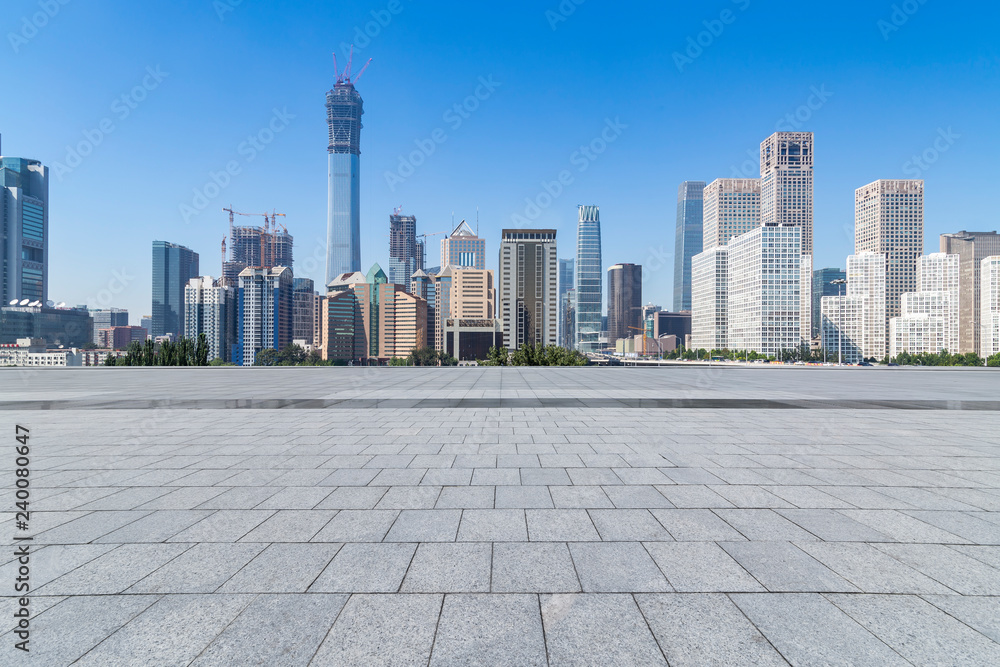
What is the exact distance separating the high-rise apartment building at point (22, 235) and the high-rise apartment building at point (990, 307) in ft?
900

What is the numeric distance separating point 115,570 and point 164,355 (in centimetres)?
4969

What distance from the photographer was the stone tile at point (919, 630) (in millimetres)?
2859

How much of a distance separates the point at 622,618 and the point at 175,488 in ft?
19.0

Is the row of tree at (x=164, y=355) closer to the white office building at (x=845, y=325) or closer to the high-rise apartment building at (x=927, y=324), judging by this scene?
the white office building at (x=845, y=325)

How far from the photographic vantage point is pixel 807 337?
185 metres

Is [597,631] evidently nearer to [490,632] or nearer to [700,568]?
[490,632]

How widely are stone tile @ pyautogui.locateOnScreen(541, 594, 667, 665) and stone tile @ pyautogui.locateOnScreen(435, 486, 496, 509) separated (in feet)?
7.04

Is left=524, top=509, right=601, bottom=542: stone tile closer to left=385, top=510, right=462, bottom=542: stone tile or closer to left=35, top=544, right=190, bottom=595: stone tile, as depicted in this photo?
left=385, top=510, right=462, bottom=542: stone tile

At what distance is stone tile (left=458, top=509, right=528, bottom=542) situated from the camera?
4613 millimetres

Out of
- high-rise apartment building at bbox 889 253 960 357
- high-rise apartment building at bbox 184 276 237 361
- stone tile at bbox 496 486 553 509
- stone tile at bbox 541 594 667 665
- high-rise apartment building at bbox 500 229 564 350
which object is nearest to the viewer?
stone tile at bbox 541 594 667 665

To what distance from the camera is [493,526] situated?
4.92 meters

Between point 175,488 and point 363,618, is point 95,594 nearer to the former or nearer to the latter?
point 363,618

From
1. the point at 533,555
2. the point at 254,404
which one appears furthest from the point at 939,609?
the point at 254,404

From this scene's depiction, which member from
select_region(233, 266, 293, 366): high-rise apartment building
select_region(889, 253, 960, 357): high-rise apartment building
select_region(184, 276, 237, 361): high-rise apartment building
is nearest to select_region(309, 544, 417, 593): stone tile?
select_region(889, 253, 960, 357): high-rise apartment building
